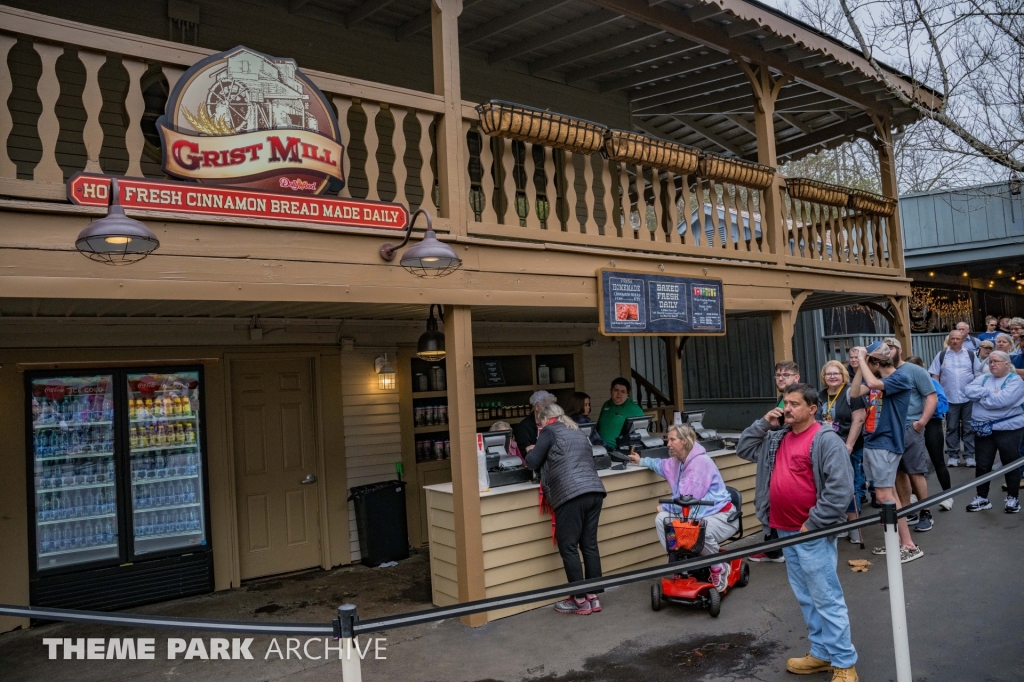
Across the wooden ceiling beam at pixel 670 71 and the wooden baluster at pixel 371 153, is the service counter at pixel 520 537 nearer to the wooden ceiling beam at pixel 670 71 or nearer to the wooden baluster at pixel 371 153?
the wooden baluster at pixel 371 153

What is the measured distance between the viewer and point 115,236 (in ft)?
13.4

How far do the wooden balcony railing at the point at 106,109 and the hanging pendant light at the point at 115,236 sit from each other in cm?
52

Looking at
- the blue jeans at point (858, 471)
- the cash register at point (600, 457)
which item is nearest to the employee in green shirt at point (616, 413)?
the cash register at point (600, 457)

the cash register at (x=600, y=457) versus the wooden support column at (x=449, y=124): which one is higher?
the wooden support column at (x=449, y=124)

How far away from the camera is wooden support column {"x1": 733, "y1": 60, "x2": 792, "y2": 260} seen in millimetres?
8898

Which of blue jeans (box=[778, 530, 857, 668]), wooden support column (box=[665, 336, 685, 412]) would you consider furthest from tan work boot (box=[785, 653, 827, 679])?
wooden support column (box=[665, 336, 685, 412])

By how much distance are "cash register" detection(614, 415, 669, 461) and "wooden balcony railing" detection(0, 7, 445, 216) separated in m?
3.55

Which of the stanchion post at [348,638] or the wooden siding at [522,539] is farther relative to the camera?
the wooden siding at [522,539]

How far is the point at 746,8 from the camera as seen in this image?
759cm

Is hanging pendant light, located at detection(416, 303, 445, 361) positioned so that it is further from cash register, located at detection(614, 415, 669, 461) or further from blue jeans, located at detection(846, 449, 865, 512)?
blue jeans, located at detection(846, 449, 865, 512)

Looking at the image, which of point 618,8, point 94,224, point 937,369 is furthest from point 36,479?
point 937,369

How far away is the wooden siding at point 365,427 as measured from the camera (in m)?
8.38

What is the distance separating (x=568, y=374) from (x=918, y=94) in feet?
18.8

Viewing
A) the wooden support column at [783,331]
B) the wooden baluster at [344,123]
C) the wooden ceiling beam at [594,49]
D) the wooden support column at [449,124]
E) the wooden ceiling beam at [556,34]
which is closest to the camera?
the wooden baluster at [344,123]
